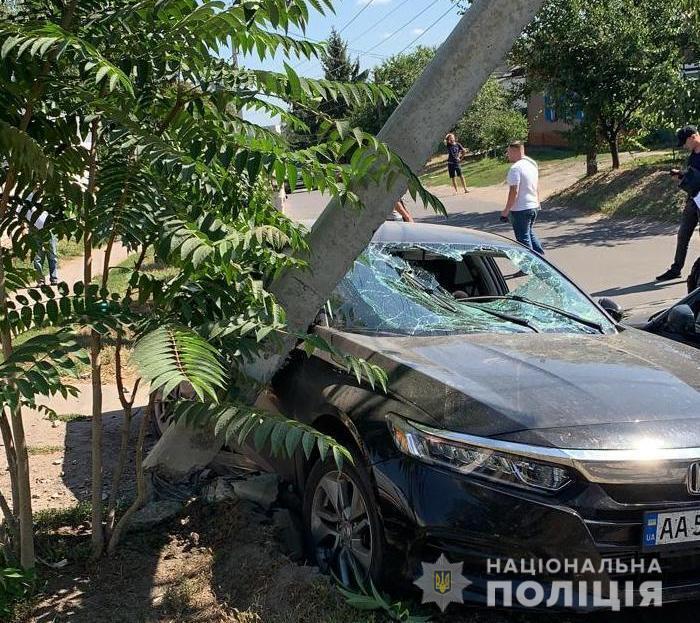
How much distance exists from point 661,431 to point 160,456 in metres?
2.21

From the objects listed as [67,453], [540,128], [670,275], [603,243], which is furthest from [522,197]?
[540,128]

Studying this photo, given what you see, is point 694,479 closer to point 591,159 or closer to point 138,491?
point 138,491

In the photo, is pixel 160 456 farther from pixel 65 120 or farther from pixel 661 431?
pixel 661 431

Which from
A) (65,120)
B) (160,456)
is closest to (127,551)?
(160,456)

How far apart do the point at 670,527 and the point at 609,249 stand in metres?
11.6

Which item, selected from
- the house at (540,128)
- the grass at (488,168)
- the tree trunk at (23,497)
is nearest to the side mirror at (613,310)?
the tree trunk at (23,497)

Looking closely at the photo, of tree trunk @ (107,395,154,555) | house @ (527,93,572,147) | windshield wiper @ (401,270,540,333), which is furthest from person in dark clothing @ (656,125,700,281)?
house @ (527,93,572,147)

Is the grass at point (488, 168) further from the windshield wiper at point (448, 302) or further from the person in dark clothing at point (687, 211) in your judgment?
the windshield wiper at point (448, 302)

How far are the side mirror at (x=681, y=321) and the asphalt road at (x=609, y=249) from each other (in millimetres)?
2876

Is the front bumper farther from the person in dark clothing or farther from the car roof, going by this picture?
the person in dark clothing

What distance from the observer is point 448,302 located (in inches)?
181

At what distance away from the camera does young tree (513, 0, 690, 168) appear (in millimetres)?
17656

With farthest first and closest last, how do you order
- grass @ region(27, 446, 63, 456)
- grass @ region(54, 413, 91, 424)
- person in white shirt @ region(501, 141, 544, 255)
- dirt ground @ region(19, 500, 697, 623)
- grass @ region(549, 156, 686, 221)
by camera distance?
grass @ region(549, 156, 686, 221) < person in white shirt @ region(501, 141, 544, 255) < grass @ region(54, 413, 91, 424) < grass @ region(27, 446, 63, 456) < dirt ground @ region(19, 500, 697, 623)

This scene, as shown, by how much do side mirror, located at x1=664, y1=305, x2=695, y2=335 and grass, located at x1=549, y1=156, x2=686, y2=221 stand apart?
37.3ft
